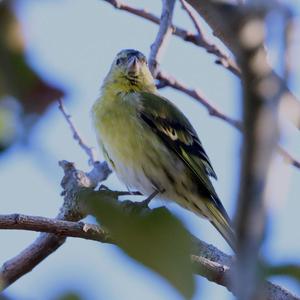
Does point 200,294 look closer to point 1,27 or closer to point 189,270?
point 189,270

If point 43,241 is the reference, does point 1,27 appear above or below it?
below

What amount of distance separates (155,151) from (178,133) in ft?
1.16

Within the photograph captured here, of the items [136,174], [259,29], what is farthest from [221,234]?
[259,29]

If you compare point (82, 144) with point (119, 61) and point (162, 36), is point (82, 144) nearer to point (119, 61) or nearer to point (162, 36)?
point (162, 36)

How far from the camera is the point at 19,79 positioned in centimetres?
78

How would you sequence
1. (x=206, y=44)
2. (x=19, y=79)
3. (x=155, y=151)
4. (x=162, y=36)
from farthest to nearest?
(x=155, y=151)
(x=162, y=36)
(x=206, y=44)
(x=19, y=79)

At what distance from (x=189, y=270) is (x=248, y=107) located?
0.81 feet

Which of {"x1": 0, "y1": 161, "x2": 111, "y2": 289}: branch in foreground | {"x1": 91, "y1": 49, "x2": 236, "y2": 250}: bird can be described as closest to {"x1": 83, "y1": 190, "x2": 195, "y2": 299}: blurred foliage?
{"x1": 0, "y1": 161, "x2": 111, "y2": 289}: branch in foreground

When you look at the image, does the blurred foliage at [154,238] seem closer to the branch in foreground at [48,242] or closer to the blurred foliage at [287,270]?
the blurred foliage at [287,270]

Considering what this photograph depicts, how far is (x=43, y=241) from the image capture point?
376 centimetres

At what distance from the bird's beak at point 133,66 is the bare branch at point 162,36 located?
4.05 ft

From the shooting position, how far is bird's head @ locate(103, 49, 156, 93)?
598cm

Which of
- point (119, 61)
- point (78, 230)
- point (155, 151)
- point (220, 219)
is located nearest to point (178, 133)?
point (155, 151)

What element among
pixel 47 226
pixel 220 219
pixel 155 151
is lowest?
pixel 47 226
